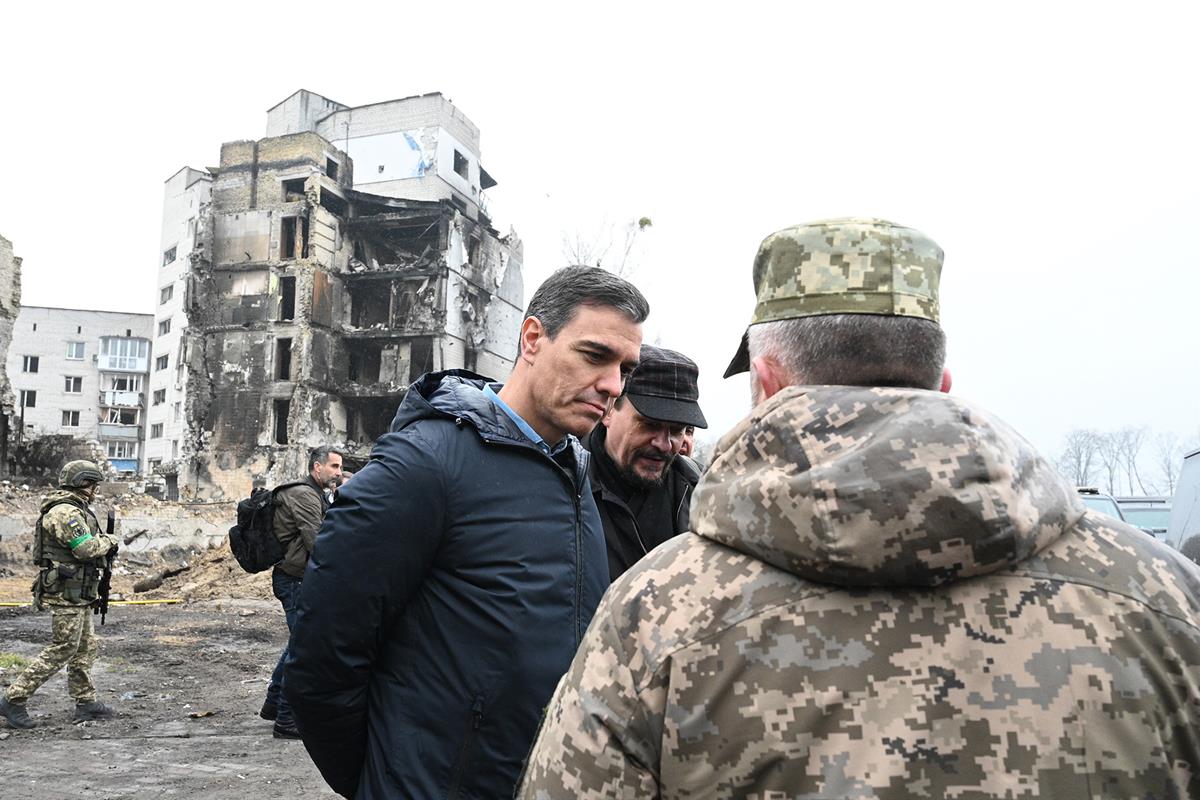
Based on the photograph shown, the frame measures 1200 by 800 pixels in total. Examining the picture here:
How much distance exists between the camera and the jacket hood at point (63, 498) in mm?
7164

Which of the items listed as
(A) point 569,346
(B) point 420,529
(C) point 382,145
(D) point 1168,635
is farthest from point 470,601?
(C) point 382,145

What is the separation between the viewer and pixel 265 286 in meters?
40.6

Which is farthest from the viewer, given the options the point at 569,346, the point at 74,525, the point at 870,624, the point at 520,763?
the point at 74,525

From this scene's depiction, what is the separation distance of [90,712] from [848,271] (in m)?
7.78

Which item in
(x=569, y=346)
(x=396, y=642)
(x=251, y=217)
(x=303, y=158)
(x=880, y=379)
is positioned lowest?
(x=396, y=642)

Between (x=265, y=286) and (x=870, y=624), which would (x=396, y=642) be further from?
(x=265, y=286)

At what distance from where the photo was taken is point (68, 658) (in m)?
6.93

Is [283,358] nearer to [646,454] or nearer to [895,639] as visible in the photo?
[646,454]

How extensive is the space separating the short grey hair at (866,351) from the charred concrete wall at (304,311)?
38.8 m

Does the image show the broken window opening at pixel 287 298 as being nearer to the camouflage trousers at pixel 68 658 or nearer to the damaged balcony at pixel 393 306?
the damaged balcony at pixel 393 306

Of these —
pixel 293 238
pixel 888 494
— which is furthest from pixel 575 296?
pixel 293 238

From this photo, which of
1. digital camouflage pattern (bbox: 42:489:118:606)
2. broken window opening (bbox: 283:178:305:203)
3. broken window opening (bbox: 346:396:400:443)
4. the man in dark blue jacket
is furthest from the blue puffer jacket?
broken window opening (bbox: 283:178:305:203)

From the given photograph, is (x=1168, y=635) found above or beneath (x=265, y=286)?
beneath

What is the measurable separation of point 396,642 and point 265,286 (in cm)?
4184
